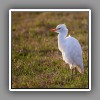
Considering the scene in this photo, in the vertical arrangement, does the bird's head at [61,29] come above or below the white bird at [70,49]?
above

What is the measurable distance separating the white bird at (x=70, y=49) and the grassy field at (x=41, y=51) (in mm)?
39

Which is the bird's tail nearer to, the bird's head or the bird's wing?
the bird's wing

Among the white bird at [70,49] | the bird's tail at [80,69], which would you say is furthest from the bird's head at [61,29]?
the bird's tail at [80,69]

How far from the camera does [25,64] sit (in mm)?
6109

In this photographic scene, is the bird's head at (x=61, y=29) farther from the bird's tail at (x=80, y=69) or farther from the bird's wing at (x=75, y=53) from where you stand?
the bird's tail at (x=80, y=69)

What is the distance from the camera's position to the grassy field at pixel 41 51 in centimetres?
606

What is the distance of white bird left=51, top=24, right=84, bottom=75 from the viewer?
605 centimetres

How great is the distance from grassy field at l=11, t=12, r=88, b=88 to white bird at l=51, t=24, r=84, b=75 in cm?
4

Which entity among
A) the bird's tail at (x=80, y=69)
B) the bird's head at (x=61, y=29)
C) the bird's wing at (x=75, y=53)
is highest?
the bird's head at (x=61, y=29)

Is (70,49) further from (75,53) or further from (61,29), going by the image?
(61,29)

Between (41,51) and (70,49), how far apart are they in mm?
257

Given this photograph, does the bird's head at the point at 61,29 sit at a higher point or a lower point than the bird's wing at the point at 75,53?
higher

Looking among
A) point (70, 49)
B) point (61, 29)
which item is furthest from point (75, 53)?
point (61, 29)
